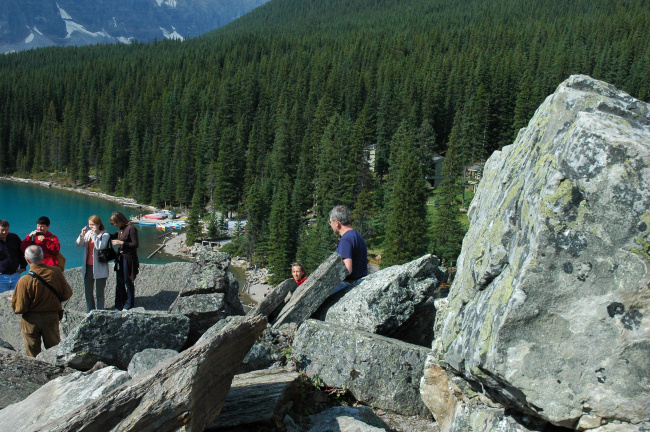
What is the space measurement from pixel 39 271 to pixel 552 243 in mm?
6894

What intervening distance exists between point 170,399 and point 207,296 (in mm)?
4337

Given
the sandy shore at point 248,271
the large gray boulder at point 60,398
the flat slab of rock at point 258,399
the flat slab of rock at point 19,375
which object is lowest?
the sandy shore at point 248,271

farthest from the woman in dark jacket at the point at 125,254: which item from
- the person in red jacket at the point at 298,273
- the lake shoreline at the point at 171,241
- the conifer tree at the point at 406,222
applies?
the lake shoreline at the point at 171,241

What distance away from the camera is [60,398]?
14.9 ft

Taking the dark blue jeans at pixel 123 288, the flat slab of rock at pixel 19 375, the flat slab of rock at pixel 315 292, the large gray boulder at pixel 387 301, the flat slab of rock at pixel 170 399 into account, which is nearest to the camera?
the flat slab of rock at pixel 170 399

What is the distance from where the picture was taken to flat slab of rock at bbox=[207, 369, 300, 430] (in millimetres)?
4504

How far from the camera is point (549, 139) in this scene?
12.0 feet

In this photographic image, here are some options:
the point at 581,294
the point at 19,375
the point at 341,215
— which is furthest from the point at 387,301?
the point at 19,375

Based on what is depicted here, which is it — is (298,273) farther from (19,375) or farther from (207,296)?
(19,375)

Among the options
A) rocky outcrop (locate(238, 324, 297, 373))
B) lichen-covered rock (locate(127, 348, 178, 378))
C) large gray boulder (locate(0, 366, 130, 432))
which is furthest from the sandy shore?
large gray boulder (locate(0, 366, 130, 432))

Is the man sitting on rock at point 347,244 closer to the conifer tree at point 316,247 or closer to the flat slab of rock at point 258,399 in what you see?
the flat slab of rock at point 258,399

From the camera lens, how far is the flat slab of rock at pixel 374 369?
5.46m

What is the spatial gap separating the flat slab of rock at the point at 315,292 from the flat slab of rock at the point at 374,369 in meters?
1.19

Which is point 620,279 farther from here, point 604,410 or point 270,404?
point 270,404
